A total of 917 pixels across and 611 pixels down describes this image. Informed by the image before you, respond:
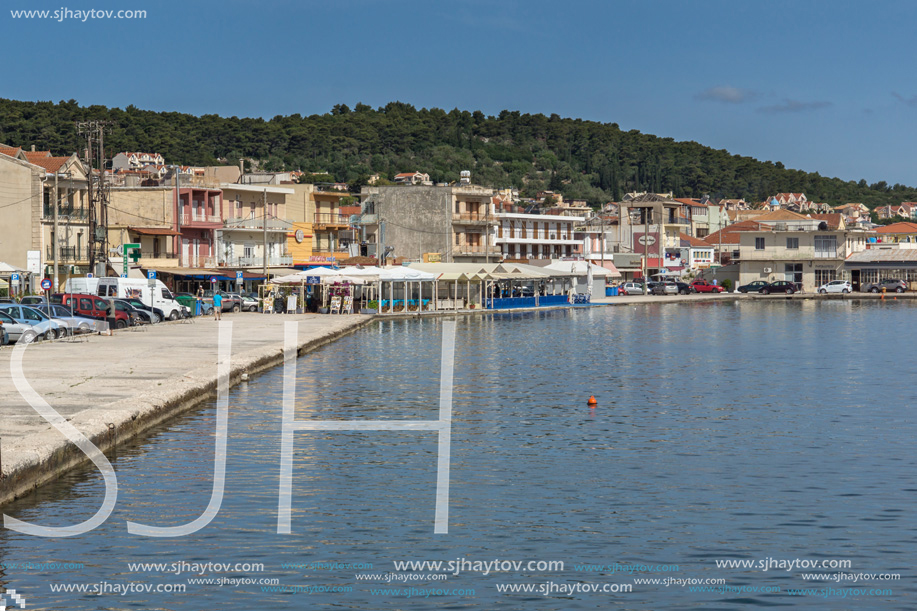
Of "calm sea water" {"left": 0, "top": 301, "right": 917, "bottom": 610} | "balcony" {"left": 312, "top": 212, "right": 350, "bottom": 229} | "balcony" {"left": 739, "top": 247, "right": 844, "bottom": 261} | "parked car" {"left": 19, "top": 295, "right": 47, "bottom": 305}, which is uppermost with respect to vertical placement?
"balcony" {"left": 312, "top": 212, "right": 350, "bottom": 229}

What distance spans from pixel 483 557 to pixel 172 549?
3.95 meters

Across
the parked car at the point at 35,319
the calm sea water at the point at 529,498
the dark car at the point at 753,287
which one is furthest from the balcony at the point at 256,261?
the calm sea water at the point at 529,498

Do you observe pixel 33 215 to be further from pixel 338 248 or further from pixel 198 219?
pixel 338 248

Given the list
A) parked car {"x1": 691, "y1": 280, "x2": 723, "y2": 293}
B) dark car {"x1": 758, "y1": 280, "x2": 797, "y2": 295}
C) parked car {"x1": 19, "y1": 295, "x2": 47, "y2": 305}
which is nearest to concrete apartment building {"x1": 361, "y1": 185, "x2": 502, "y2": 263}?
parked car {"x1": 691, "y1": 280, "x2": 723, "y2": 293}

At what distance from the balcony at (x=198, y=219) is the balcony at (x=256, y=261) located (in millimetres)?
3336

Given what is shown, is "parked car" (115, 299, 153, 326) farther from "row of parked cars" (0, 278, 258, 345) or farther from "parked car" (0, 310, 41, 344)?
"parked car" (0, 310, 41, 344)

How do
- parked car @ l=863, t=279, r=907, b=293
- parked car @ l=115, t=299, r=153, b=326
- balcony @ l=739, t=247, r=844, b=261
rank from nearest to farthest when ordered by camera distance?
parked car @ l=115, t=299, r=153, b=326 → parked car @ l=863, t=279, r=907, b=293 → balcony @ l=739, t=247, r=844, b=261

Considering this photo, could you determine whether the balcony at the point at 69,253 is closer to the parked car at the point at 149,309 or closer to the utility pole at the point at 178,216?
the utility pole at the point at 178,216

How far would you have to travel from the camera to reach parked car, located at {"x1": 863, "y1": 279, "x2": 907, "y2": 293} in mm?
118250

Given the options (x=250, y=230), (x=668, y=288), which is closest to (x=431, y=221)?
(x=250, y=230)

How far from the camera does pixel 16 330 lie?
3978cm

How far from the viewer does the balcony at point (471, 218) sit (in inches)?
4259

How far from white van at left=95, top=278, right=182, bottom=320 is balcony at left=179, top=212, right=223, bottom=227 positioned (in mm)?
25380

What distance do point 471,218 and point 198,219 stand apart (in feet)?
101
